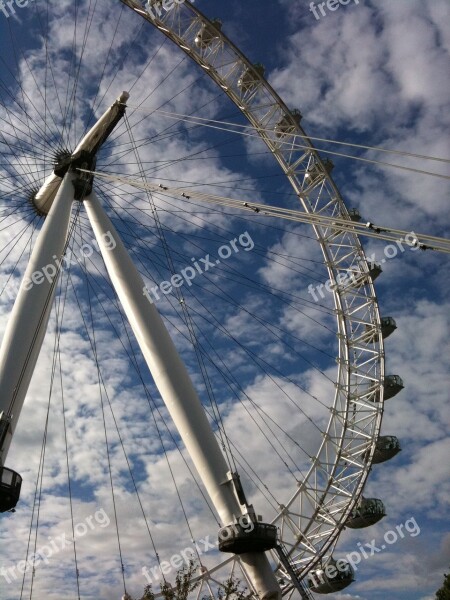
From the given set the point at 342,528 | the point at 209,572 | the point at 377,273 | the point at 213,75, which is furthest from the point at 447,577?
the point at 213,75

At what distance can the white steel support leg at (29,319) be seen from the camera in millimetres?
15039

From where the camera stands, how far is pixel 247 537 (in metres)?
14.4

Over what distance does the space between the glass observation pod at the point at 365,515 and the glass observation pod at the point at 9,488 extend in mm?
19179

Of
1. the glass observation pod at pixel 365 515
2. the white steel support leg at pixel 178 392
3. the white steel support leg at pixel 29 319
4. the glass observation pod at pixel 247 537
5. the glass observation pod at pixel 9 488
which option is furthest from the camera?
the glass observation pod at pixel 365 515

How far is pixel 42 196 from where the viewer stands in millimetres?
23953

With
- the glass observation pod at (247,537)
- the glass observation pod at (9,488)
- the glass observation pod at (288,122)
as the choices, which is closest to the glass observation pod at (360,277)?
the glass observation pod at (288,122)

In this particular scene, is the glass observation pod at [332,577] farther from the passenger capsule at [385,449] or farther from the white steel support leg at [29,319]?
the white steel support leg at [29,319]

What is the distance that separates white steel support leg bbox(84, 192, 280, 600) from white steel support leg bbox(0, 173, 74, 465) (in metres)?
2.04

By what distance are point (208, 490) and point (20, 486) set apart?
16.1 ft

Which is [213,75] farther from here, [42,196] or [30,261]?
[30,261]

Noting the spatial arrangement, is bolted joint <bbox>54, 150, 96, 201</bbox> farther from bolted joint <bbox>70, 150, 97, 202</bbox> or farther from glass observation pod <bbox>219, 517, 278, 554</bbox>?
glass observation pod <bbox>219, 517, 278, 554</bbox>

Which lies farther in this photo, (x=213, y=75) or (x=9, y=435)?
(x=213, y=75)

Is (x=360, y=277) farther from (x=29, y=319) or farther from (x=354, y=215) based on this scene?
(x=29, y=319)

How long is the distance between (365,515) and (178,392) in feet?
53.6
